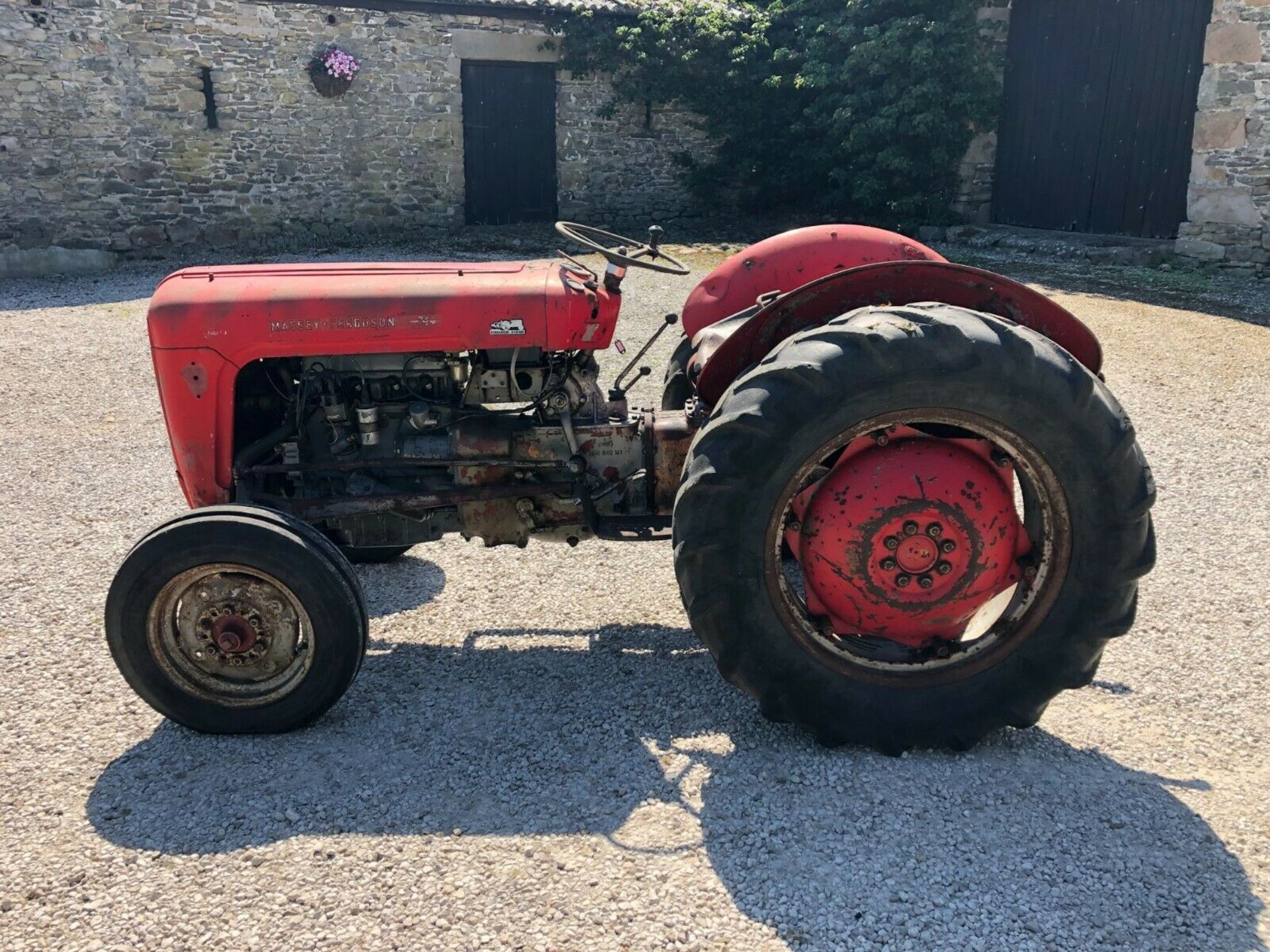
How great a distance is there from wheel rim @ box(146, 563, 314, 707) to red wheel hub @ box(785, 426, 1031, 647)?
153 cm

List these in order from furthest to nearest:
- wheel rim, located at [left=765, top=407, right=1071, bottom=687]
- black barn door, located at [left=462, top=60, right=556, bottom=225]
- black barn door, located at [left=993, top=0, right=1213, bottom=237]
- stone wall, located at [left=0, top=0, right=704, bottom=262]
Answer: black barn door, located at [left=462, top=60, right=556, bottom=225] → stone wall, located at [left=0, top=0, right=704, bottom=262] → black barn door, located at [left=993, top=0, right=1213, bottom=237] → wheel rim, located at [left=765, top=407, right=1071, bottom=687]

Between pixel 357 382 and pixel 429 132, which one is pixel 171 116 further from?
pixel 357 382

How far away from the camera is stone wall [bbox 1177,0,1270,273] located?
35.3 feet

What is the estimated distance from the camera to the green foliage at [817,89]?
44.9 ft

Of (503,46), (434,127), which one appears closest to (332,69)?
(434,127)

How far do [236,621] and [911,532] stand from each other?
1970 millimetres

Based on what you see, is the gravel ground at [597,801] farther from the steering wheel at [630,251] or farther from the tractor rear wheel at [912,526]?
the steering wheel at [630,251]

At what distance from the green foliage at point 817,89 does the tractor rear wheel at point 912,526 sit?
1197 centimetres

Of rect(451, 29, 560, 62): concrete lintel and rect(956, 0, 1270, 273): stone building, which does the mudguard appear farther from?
rect(451, 29, 560, 62): concrete lintel

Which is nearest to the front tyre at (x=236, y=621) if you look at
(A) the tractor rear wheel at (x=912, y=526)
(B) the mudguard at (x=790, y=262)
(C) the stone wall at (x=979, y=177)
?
(A) the tractor rear wheel at (x=912, y=526)

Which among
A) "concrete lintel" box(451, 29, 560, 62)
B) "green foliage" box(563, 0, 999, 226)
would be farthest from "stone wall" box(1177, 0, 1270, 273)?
"concrete lintel" box(451, 29, 560, 62)

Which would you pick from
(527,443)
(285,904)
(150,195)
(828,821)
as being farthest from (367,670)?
(150,195)

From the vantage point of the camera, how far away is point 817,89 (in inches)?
597

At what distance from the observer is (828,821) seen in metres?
2.73
